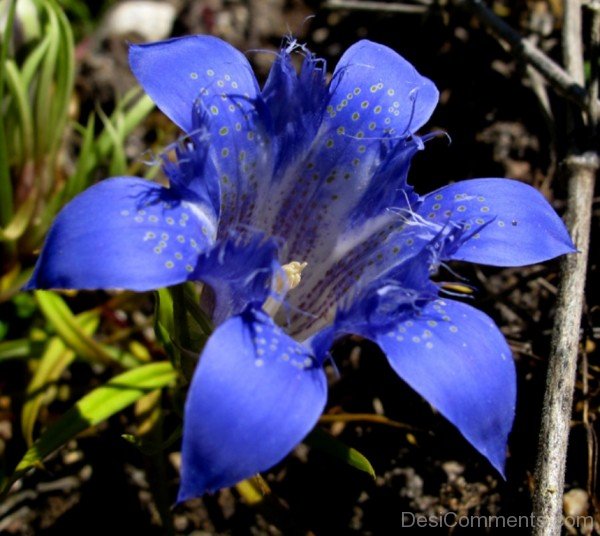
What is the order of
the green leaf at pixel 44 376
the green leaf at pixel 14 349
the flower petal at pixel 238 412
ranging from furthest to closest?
the green leaf at pixel 14 349, the green leaf at pixel 44 376, the flower petal at pixel 238 412

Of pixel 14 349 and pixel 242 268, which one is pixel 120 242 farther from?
pixel 14 349

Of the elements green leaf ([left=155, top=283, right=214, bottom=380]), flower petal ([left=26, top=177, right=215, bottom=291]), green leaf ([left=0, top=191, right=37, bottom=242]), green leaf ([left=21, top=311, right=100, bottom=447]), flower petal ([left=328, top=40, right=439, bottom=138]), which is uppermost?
flower petal ([left=328, top=40, right=439, bottom=138])

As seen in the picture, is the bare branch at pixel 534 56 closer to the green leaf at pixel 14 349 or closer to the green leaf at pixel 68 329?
the green leaf at pixel 68 329

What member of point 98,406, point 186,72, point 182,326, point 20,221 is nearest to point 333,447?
point 182,326

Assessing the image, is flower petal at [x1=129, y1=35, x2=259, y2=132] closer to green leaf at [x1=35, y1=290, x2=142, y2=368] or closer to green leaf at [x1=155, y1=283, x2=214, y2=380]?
green leaf at [x1=155, y1=283, x2=214, y2=380]

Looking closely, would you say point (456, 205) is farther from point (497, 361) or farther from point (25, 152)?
point (25, 152)

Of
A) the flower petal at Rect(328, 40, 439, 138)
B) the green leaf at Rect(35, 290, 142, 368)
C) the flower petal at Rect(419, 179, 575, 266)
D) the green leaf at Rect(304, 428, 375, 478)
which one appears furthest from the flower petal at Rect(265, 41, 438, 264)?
the green leaf at Rect(35, 290, 142, 368)

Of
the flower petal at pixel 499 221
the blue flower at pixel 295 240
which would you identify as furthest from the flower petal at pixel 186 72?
the flower petal at pixel 499 221
